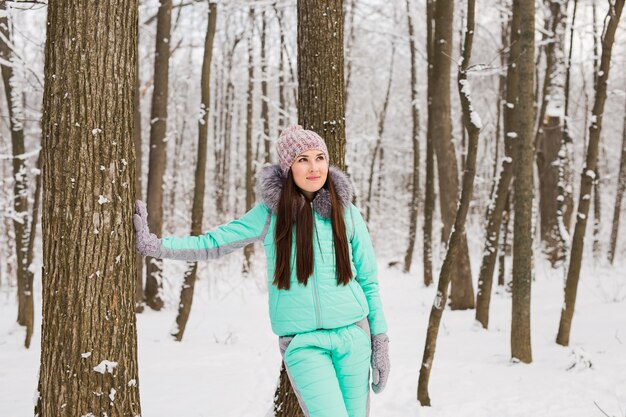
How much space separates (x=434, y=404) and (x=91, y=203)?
148 inches

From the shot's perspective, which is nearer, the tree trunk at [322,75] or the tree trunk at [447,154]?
the tree trunk at [322,75]

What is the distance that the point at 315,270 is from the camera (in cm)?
299

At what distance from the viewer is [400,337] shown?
807 centimetres

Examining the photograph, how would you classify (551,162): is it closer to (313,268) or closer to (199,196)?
(199,196)

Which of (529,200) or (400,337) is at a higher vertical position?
(529,200)

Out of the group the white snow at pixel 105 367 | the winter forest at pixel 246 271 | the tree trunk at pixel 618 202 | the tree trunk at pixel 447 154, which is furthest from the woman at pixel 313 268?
the tree trunk at pixel 618 202

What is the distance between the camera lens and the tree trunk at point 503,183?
766cm

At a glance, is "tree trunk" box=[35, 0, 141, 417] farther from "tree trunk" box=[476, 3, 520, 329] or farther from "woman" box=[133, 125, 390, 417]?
"tree trunk" box=[476, 3, 520, 329]

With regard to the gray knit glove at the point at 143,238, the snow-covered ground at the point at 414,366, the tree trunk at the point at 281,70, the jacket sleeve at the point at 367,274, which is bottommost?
the snow-covered ground at the point at 414,366

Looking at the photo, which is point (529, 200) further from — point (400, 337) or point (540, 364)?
point (400, 337)

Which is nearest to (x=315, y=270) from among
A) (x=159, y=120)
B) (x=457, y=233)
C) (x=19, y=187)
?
(x=457, y=233)

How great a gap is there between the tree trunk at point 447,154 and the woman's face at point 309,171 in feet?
22.8

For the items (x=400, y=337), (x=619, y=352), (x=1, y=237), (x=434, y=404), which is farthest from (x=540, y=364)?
(x=1, y=237)

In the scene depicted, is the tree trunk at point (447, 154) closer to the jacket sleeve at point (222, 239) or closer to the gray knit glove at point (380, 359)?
the gray knit glove at point (380, 359)
